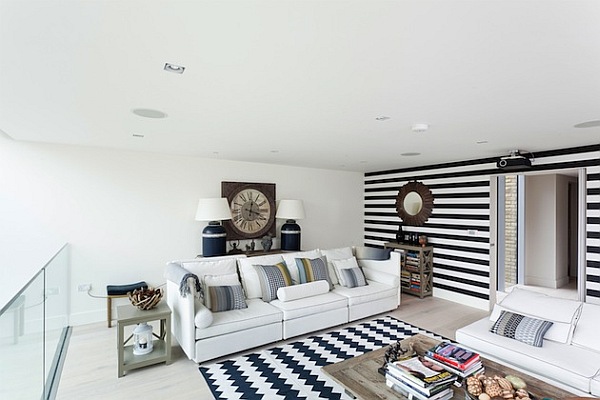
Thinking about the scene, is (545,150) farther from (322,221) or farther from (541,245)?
(322,221)

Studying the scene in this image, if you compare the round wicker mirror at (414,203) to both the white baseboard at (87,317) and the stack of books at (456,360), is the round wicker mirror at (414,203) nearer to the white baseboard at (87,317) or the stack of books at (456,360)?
the stack of books at (456,360)

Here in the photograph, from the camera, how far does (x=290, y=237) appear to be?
5.43 meters

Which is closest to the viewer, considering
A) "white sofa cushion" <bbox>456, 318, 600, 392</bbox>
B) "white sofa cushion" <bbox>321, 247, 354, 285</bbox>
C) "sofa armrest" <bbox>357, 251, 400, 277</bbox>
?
"white sofa cushion" <bbox>456, 318, 600, 392</bbox>

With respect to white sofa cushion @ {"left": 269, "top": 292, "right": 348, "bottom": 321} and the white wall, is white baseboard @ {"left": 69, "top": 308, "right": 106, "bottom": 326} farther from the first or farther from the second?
white sofa cushion @ {"left": 269, "top": 292, "right": 348, "bottom": 321}

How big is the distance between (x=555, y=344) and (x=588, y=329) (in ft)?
0.98

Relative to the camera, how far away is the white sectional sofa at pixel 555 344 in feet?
7.77

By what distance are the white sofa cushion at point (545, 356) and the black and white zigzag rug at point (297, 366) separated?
0.94 m

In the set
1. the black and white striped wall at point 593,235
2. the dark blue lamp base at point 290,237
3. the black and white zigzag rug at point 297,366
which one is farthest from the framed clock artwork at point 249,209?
the black and white striped wall at point 593,235

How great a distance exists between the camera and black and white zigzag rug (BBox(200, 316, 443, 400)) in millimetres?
2684

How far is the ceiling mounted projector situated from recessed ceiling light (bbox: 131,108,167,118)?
444 centimetres

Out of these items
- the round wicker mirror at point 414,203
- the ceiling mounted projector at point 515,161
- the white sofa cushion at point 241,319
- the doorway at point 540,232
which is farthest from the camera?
the doorway at point 540,232

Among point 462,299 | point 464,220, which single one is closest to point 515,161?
point 464,220

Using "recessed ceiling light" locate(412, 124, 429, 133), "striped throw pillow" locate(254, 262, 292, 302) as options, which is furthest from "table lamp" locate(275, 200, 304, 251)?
"recessed ceiling light" locate(412, 124, 429, 133)

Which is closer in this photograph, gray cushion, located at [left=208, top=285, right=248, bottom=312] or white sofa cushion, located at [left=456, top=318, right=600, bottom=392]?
white sofa cushion, located at [left=456, top=318, right=600, bottom=392]
